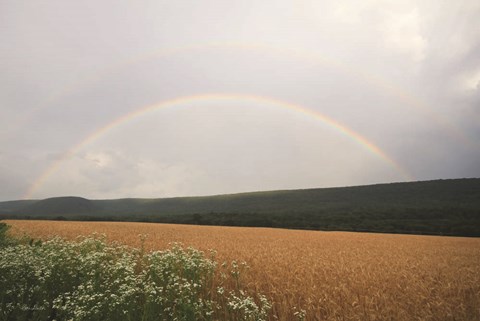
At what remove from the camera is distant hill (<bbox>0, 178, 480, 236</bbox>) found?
150 ft

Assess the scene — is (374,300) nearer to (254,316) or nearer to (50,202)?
(254,316)

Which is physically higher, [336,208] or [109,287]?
[336,208]

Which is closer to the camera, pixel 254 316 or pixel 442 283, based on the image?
pixel 254 316

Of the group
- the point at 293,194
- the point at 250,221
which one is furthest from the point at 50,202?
the point at 250,221

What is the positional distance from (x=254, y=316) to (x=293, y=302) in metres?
1.10

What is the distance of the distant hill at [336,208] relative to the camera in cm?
4578

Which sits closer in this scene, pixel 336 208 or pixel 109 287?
pixel 109 287

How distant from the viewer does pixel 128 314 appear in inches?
211

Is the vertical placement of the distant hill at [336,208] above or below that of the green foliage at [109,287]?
above

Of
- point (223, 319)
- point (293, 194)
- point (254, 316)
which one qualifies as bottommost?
point (223, 319)

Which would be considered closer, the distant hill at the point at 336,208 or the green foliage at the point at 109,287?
the green foliage at the point at 109,287

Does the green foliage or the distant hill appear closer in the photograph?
the green foliage

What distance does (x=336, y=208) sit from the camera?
75.2 metres

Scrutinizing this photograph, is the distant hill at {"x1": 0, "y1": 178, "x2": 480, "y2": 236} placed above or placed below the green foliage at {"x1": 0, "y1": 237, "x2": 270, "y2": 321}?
above
